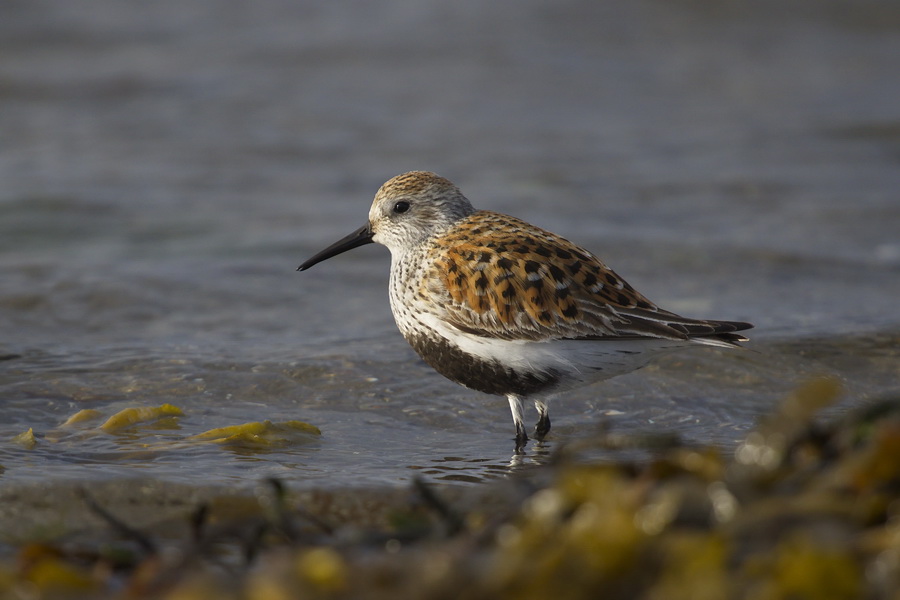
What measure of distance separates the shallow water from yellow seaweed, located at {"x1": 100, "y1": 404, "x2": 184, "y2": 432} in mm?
72

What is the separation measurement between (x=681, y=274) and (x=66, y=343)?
4.00 m

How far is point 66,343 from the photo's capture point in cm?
605

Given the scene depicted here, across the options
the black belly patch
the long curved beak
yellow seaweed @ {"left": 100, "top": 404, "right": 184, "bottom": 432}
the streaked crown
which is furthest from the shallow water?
the streaked crown

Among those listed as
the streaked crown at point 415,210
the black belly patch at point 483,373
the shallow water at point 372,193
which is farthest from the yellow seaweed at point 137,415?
the streaked crown at point 415,210

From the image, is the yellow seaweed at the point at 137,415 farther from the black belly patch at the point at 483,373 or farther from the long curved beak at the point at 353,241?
the black belly patch at the point at 483,373

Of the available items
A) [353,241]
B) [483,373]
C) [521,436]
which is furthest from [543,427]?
[353,241]

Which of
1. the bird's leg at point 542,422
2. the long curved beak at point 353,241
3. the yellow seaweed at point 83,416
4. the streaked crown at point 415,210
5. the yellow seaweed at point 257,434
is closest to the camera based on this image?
the yellow seaweed at point 257,434

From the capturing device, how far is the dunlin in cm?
454

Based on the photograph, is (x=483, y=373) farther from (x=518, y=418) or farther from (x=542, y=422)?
(x=542, y=422)

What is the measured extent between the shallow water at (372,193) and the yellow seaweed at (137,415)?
0.24 ft

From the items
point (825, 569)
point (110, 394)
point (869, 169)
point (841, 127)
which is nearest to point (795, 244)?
point (869, 169)

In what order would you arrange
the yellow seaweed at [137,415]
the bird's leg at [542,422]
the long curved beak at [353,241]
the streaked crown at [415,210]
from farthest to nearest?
the long curved beak at [353,241], the streaked crown at [415,210], the bird's leg at [542,422], the yellow seaweed at [137,415]

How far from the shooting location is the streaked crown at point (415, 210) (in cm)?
516

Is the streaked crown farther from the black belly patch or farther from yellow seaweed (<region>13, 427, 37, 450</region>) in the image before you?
yellow seaweed (<region>13, 427, 37, 450</region>)
